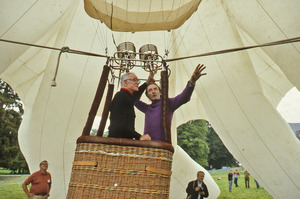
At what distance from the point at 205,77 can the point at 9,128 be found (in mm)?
13960

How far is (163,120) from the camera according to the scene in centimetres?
141

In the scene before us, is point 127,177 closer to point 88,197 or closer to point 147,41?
point 88,197

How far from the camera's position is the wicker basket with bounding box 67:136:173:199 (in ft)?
3.74

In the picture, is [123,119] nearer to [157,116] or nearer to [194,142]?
[157,116]

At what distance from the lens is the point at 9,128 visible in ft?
43.2

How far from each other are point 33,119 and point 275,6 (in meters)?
3.81

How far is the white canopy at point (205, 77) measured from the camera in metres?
2.40

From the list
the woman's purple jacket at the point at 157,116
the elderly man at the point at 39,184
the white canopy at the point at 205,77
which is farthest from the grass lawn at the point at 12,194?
the woman's purple jacket at the point at 157,116

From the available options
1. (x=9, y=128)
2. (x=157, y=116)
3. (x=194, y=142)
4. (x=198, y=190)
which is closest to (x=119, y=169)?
(x=157, y=116)

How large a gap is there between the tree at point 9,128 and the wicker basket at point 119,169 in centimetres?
1400

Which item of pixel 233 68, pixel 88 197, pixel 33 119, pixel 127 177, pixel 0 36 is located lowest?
pixel 88 197

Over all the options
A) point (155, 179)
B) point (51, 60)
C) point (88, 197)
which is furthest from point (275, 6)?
point (51, 60)

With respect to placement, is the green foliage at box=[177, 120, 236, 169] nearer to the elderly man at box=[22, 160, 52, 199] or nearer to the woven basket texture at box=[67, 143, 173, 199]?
the elderly man at box=[22, 160, 52, 199]

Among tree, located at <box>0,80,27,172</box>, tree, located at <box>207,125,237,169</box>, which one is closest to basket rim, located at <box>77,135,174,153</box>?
tree, located at <box>0,80,27,172</box>
